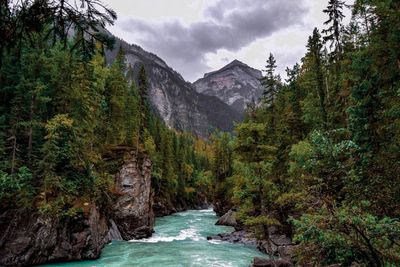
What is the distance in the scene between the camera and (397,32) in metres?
11.8

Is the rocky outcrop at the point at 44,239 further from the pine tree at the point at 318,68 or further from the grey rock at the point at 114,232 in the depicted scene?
the pine tree at the point at 318,68

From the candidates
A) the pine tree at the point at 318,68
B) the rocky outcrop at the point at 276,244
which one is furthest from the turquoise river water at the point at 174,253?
the pine tree at the point at 318,68

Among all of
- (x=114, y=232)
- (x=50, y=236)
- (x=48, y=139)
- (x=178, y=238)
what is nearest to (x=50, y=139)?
(x=48, y=139)

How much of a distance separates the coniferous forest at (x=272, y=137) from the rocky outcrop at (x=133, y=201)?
1112 mm

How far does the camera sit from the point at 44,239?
21156mm

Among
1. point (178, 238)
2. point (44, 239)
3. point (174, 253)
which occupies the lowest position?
point (174, 253)

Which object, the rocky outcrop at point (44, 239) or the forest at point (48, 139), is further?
the forest at point (48, 139)

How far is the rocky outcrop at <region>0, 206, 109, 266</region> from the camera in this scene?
65.9 ft

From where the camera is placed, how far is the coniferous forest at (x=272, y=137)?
22.7 ft

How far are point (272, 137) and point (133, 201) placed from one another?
17476 mm

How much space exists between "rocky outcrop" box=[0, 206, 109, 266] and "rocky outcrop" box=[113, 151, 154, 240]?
9.71 meters

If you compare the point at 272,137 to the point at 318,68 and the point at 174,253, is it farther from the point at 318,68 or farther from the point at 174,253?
the point at 174,253

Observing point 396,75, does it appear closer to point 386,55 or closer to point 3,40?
point 386,55

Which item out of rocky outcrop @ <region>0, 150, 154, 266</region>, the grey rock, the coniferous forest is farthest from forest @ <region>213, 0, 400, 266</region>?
the grey rock
